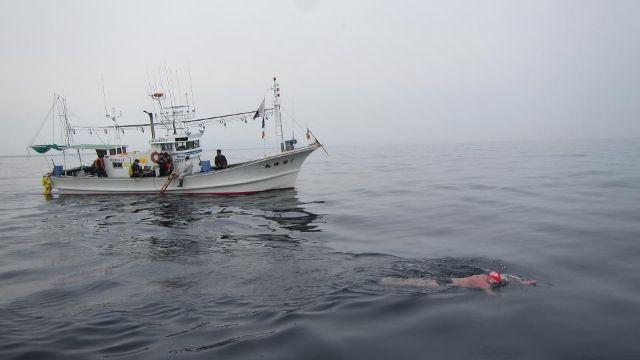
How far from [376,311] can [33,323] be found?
6.15 m

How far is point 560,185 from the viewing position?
2538cm

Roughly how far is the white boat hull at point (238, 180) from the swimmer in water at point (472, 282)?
16.9 m

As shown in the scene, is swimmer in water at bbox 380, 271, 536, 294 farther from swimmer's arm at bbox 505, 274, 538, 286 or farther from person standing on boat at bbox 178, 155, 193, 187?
person standing on boat at bbox 178, 155, 193, 187

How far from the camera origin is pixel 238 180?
26078mm

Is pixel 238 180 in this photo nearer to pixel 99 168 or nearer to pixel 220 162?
pixel 220 162

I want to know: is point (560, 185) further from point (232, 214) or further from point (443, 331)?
point (443, 331)

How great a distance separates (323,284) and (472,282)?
315 centimetres

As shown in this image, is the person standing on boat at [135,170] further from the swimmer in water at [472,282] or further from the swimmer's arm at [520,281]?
the swimmer's arm at [520,281]

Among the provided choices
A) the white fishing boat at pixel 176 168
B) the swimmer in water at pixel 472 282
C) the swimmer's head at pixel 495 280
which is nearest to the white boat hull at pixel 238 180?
the white fishing boat at pixel 176 168

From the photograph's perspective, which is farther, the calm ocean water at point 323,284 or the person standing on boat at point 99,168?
the person standing on boat at point 99,168

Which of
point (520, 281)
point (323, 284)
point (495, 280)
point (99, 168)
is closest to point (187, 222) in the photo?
point (323, 284)

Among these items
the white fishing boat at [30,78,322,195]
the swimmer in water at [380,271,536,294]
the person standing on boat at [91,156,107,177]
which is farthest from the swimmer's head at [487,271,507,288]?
the person standing on boat at [91,156,107,177]

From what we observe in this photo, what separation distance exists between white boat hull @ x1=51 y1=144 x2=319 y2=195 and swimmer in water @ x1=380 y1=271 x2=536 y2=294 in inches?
666

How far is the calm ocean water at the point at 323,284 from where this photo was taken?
6184 mm
